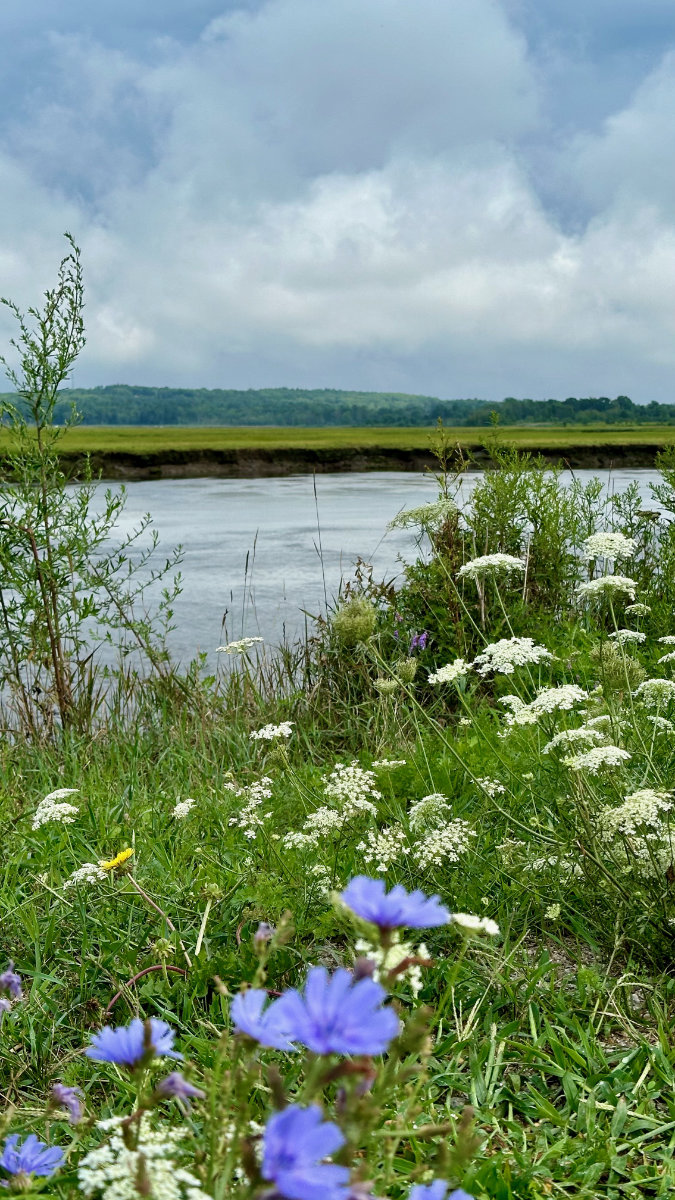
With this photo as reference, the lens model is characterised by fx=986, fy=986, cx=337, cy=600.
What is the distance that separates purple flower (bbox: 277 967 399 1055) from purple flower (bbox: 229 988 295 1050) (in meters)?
0.02

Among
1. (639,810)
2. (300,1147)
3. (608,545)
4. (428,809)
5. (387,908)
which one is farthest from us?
(608,545)

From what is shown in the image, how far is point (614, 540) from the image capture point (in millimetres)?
3199

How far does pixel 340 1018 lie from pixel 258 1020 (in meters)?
0.13

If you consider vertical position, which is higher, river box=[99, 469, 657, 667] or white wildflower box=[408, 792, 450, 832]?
white wildflower box=[408, 792, 450, 832]

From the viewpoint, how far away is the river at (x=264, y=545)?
983 cm

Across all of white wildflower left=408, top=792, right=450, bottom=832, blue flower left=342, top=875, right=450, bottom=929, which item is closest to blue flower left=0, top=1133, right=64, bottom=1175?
blue flower left=342, top=875, right=450, bottom=929

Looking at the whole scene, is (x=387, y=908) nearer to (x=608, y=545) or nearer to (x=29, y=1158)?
(x=29, y=1158)

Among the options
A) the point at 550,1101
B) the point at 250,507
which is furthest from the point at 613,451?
the point at 550,1101

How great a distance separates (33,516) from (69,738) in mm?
1294

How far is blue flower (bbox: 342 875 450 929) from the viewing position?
74 centimetres

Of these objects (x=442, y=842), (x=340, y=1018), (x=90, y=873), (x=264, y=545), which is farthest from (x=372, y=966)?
(x=264, y=545)

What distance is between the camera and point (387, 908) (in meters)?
0.76

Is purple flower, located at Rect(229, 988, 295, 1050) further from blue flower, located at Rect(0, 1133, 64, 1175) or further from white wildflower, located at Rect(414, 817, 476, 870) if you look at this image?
white wildflower, located at Rect(414, 817, 476, 870)

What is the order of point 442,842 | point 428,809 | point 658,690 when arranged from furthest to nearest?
1. point 658,690
2. point 428,809
3. point 442,842
